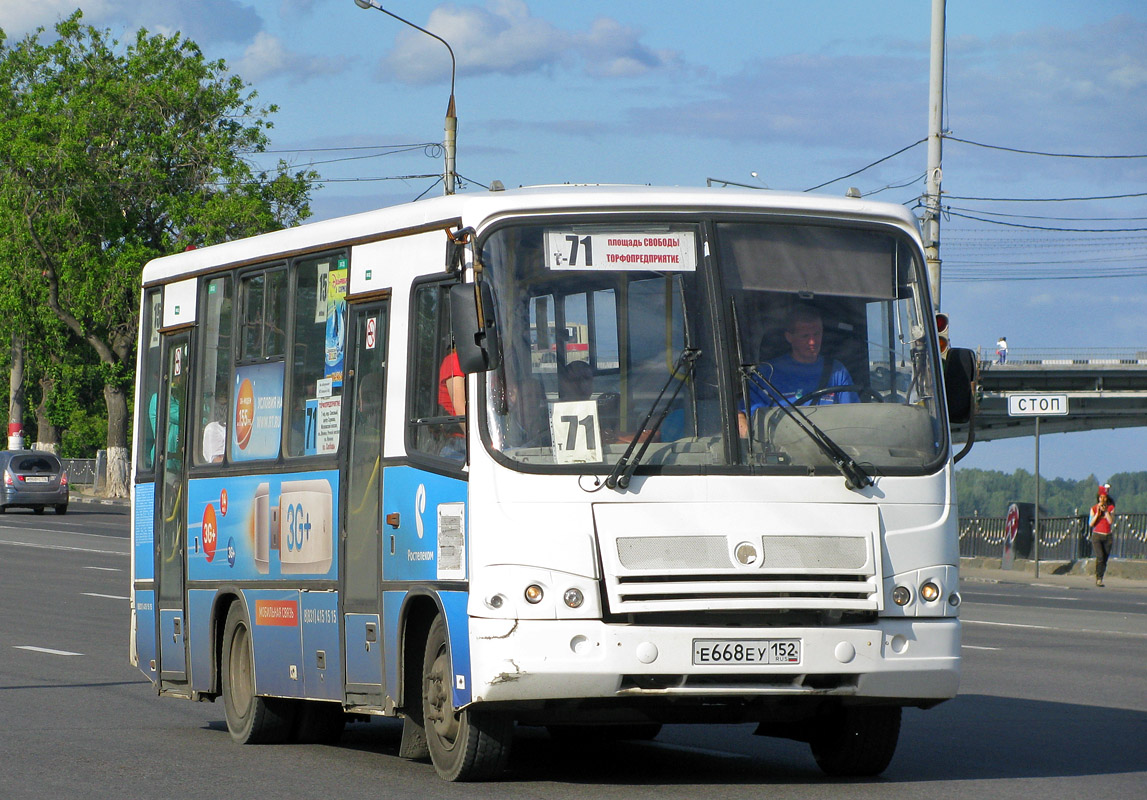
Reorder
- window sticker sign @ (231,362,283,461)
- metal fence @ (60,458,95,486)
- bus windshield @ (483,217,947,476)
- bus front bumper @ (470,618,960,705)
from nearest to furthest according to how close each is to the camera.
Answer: bus front bumper @ (470,618,960,705)
bus windshield @ (483,217,947,476)
window sticker sign @ (231,362,283,461)
metal fence @ (60,458,95,486)

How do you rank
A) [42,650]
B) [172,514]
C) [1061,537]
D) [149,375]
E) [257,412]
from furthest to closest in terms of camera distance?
[1061,537]
[42,650]
[149,375]
[172,514]
[257,412]

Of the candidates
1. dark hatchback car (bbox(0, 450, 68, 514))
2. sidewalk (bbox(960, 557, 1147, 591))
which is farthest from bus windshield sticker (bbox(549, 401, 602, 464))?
dark hatchback car (bbox(0, 450, 68, 514))

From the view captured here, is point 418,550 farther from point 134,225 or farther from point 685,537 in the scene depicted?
point 134,225

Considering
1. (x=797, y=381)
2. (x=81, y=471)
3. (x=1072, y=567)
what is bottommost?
(x=1072, y=567)

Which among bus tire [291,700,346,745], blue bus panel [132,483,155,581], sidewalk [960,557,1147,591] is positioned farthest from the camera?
sidewalk [960,557,1147,591]

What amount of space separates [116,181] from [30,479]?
1092 cm

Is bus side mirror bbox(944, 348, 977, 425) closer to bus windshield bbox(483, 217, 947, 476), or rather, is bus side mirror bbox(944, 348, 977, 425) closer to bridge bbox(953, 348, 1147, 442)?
bus windshield bbox(483, 217, 947, 476)

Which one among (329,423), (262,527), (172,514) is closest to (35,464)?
(172,514)

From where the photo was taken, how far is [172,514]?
40.0ft

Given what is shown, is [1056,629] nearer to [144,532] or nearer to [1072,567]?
[144,532]

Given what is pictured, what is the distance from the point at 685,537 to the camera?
8281 millimetres

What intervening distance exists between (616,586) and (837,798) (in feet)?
4.45

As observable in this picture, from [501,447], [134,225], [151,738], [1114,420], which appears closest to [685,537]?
[501,447]

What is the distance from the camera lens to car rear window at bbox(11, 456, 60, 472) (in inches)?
2034
